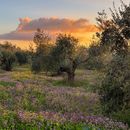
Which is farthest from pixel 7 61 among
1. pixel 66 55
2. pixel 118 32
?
pixel 118 32

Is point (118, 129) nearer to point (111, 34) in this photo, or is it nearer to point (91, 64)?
point (111, 34)

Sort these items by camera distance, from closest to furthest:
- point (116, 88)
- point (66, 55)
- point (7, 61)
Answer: point (116, 88), point (66, 55), point (7, 61)

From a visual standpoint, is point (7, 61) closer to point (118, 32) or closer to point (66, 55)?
point (66, 55)

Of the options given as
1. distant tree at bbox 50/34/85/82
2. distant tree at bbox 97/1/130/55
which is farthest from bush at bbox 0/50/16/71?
distant tree at bbox 97/1/130/55

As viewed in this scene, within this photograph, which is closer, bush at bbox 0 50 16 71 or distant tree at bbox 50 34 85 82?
distant tree at bbox 50 34 85 82

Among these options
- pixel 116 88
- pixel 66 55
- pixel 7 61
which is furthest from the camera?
pixel 7 61

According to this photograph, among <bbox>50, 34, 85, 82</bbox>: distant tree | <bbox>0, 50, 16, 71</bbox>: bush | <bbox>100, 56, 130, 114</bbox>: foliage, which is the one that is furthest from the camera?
<bbox>0, 50, 16, 71</bbox>: bush

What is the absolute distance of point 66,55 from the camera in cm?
5753

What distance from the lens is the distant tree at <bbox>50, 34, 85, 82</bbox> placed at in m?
52.9

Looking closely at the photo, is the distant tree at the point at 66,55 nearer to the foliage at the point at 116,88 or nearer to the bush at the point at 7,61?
the bush at the point at 7,61

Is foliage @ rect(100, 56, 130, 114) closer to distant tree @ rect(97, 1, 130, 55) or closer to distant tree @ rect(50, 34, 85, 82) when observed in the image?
distant tree @ rect(97, 1, 130, 55)

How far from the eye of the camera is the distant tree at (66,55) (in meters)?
52.9

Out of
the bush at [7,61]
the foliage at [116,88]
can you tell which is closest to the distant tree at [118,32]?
the foliage at [116,88]

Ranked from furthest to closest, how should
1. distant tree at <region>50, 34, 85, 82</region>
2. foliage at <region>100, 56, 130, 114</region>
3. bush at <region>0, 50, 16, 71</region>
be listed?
bush at <region>0, 50, 16, 71</region>, distant tree at <region>50, 34, 85, 82</region>, foliage at <region>100, 56, 130, 114</region>
